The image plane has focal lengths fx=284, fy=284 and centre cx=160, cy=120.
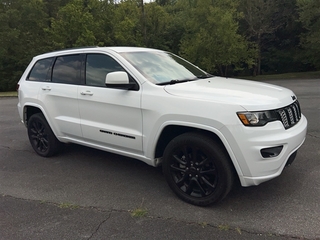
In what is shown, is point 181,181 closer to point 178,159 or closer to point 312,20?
point 178,159

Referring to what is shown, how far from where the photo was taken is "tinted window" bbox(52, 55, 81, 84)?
4387 mm

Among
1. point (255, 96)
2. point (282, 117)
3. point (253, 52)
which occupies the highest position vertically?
point (255, 96)

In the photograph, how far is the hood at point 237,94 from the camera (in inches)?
117

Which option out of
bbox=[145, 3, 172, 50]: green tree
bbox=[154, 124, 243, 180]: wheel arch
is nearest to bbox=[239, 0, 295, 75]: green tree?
bbox=[145, 3, 172, 50]: green tree

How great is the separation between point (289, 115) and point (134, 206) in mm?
2064

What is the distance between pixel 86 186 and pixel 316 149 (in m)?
3.86

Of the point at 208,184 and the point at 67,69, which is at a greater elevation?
the point at 67,69

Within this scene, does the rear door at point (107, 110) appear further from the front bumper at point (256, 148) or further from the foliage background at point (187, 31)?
the foliage background at point (187, 31)

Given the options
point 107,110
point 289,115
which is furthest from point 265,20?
→ point 107,110

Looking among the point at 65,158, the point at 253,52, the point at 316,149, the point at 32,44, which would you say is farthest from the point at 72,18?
the point at 316,149

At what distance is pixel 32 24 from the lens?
34.2m

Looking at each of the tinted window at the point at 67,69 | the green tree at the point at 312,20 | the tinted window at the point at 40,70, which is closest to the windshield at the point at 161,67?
the tinted window at the point at 67,69

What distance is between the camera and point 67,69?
4547mm

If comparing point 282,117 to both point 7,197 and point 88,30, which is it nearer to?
point 7,197
